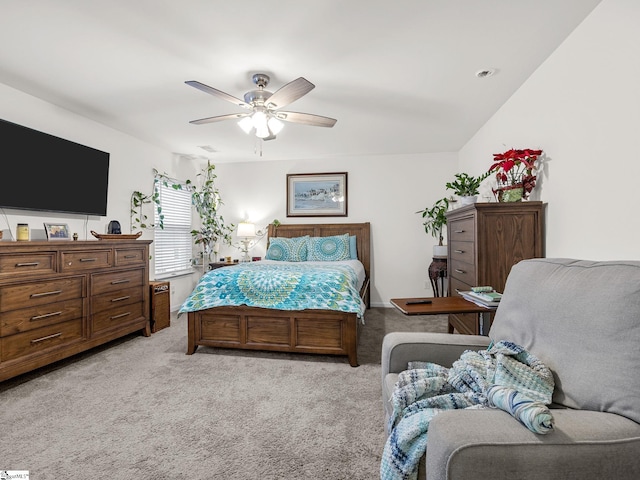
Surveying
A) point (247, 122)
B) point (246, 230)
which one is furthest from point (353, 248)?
point (247, 122)

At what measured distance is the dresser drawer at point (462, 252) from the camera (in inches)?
106

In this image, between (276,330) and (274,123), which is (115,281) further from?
(274,123)

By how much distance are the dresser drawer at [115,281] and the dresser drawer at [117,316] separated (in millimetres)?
211

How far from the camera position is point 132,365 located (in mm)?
2844

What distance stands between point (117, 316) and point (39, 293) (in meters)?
0.83

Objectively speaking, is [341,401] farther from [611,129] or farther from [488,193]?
[488,193]

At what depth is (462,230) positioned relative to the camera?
2.94 m

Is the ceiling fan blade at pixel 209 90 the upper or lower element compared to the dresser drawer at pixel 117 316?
upper

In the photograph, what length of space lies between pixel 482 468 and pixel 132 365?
297 cm

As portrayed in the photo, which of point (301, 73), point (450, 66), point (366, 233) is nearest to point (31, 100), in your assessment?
point (301, 73)

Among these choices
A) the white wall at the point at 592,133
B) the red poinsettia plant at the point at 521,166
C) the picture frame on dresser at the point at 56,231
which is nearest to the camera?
the white wall at the point at 592,133

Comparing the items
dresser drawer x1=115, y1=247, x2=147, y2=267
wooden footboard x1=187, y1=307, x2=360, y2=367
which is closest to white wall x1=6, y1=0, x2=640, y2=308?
dresser drawer x1=115, y1=247, x2=147, y2=267

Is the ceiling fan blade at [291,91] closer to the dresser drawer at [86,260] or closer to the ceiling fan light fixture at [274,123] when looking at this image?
the ceiling fan light fixture at [274,123]

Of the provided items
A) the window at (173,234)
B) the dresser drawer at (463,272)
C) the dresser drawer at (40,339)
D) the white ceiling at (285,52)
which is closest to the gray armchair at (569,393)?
the dresser drawer at (463,272)
